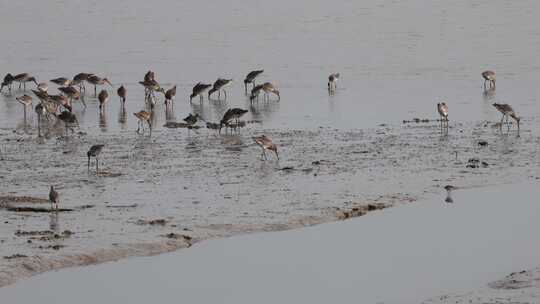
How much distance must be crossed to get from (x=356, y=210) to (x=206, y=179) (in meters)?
2.52

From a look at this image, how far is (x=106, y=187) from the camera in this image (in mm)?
15344

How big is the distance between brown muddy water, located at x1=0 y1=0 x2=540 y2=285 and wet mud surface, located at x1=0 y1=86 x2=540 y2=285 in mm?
32

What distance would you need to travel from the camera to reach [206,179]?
15.9 metres

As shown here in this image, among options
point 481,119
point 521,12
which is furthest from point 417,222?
point 521,12

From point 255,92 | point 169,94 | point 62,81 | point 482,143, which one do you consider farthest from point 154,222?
point 62,81

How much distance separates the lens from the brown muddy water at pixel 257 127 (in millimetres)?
13613

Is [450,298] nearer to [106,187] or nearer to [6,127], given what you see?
[106,187]

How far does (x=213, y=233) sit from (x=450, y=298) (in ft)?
11.0

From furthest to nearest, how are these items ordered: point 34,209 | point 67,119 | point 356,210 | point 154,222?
1. point 67,119
2. point 356,210
3. point 34,209
4. point 154,222

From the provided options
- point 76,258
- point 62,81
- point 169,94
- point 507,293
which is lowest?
point 507,293

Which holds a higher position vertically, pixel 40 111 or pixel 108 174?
pixel 40 111

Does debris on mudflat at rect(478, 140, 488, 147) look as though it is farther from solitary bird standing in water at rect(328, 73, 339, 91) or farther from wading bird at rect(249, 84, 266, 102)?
solitary bird standing in water at rect(328, 73, 339, 91)

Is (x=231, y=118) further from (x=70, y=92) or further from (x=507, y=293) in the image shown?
(x=507, y=293)

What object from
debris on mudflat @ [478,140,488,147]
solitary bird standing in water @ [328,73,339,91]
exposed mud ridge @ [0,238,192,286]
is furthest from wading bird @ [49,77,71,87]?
exposed mud ridge @ [0,238,192,286]
